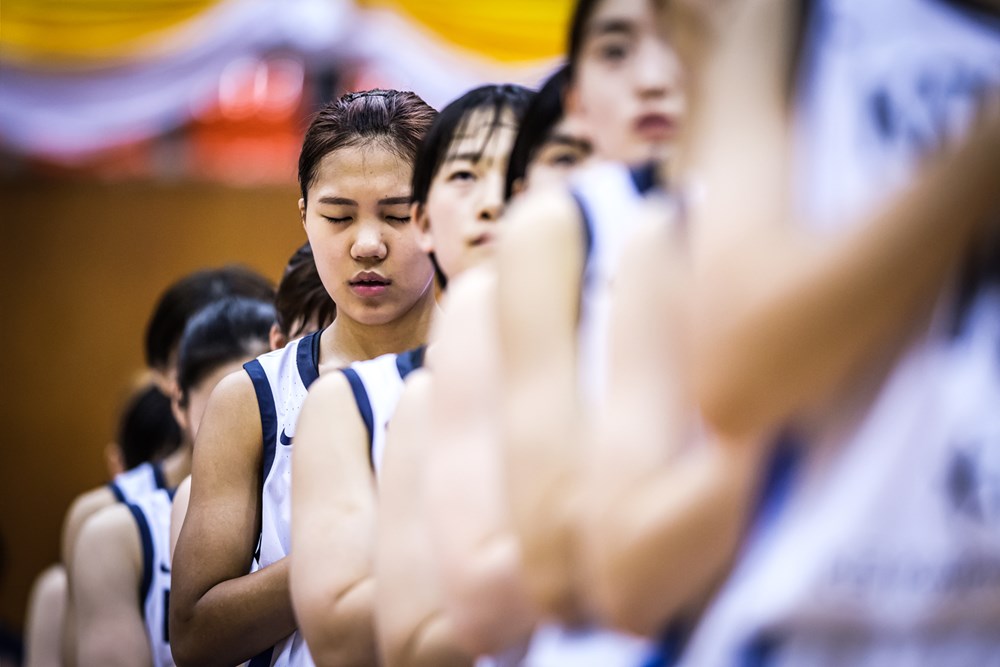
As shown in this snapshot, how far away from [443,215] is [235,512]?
0.58m

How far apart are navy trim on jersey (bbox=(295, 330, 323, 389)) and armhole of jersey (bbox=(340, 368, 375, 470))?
30 cm

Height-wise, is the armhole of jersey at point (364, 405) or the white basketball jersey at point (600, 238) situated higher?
the armhole of jersey at point (364, 405)

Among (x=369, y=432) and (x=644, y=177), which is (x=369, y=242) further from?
(x=644, y=177)

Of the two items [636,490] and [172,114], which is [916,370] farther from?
[172,114]

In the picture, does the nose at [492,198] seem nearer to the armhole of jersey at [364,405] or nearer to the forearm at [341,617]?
the armhole of jersey at [364,405]

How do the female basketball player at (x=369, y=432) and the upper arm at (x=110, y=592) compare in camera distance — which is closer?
the female basketball player at (x=369, y=432)

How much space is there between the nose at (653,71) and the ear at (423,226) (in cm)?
42

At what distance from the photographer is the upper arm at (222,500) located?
1.78m

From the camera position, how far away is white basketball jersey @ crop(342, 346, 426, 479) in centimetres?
150

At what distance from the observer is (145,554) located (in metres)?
2.54

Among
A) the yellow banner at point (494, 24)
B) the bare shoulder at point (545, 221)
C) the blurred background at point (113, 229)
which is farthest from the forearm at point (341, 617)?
the blurred background at point (113, 229)

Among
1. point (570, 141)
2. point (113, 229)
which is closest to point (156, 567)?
point (570, 141)

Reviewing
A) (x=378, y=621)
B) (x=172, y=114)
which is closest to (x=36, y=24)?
(x=172, y=114)

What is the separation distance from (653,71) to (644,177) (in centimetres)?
12
